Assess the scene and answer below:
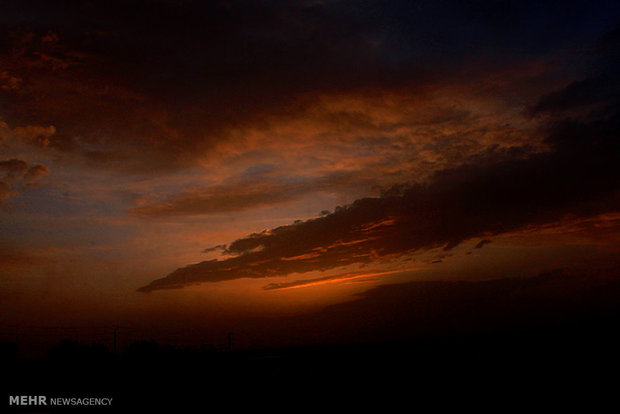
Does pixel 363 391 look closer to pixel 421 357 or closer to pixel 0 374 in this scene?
pixel 421 357

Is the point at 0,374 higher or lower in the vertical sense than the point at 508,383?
higher

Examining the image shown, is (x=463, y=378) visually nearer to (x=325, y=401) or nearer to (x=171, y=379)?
(x=325, y=401)

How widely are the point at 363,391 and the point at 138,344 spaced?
242ft

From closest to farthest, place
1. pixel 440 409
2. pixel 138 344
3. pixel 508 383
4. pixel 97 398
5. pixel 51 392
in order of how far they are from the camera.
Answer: pixel 440 409 → pixel 508 383 → pixel 97 398 → pixel 51 392 → pixel 138 344

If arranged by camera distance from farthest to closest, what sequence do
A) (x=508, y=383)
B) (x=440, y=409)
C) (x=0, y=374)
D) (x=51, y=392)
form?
(x=0, y=374), (x=51, y=392), (x=508, y=383), (x=440, y=409)

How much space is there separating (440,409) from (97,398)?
21.9 meters

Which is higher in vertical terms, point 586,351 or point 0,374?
point 0,374

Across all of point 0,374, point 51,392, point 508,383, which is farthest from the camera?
point 0,374

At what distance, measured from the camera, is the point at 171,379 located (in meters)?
31.7

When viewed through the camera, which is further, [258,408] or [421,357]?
[421,357]

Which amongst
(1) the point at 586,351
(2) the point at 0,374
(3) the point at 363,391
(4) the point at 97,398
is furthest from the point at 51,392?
(1) the point at 586,351

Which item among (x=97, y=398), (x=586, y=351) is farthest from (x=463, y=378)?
(x=97, y=398)

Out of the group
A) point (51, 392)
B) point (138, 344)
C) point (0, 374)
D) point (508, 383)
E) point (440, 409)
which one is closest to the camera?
point (440, 409)

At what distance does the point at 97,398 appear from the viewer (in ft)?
95.5
